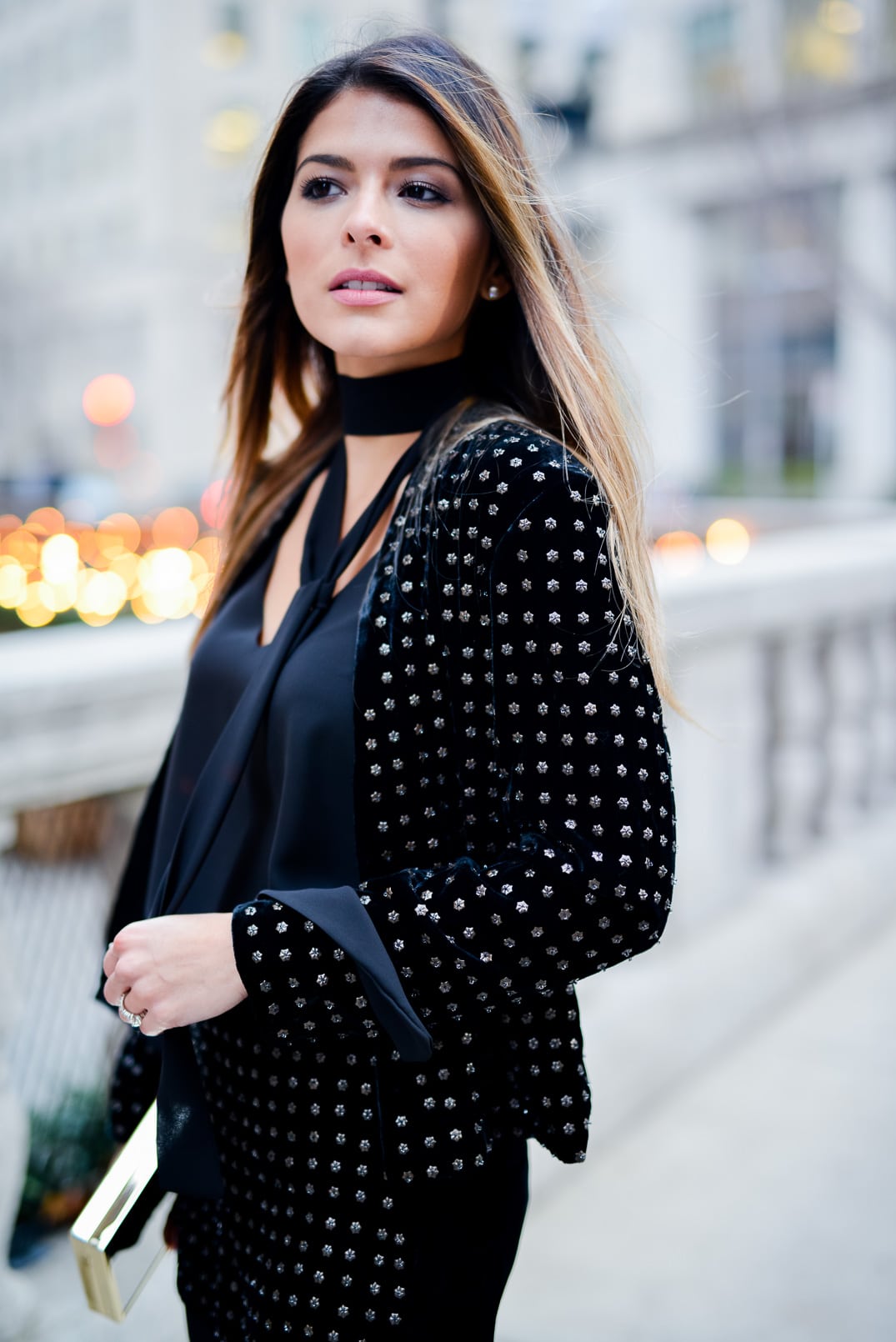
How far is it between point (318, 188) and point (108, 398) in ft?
120

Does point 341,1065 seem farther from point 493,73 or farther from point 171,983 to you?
point 493,73

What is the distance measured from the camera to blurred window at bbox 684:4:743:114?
26844mm

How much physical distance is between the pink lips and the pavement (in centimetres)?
190

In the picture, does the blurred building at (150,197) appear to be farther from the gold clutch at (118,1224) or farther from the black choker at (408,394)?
the gold clutch at (118,1224)

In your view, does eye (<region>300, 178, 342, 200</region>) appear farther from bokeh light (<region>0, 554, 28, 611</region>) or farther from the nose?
bokeh light (<region>0, 554, 28, 611</region>)

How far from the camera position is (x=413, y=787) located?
1389 millimetres

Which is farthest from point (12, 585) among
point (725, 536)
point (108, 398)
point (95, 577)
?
point (108, 398)

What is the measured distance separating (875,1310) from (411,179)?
2.47 meters

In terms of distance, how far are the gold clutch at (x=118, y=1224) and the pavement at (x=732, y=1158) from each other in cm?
96

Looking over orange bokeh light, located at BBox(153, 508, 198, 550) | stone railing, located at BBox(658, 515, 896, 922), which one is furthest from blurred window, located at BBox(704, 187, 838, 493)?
stone railing, located at BBox(658, 515, 896, 922)

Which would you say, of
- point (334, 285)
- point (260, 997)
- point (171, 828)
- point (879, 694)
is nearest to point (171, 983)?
point (260, 997)

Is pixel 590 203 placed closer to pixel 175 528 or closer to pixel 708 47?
pixel 175 528

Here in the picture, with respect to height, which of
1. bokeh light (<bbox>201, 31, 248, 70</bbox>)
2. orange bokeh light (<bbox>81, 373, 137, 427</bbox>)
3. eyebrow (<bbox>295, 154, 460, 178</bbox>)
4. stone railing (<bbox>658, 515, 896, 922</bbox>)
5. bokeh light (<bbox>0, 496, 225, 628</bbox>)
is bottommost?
orange bokeh light (<bbox>81, 373, 137, 427</bbox>)

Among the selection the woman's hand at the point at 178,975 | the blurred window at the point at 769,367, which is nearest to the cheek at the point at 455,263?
the woman's hand at the point at 178,975
